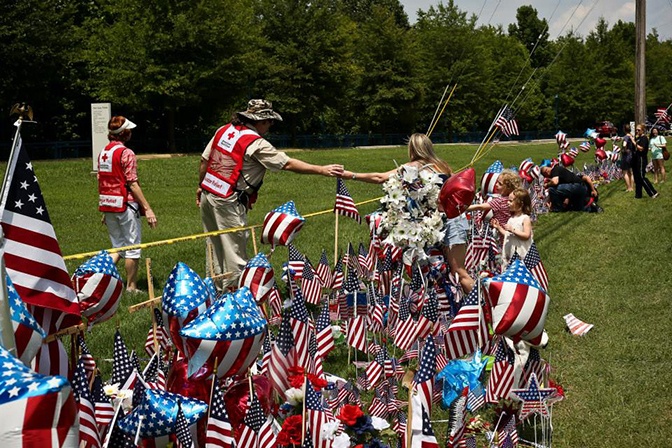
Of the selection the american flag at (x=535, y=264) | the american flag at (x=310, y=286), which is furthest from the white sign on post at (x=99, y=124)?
the american flag at (x=535, y=264)

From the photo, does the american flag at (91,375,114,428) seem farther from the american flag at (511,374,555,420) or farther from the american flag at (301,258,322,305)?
the american flag at (301,258,322,305)

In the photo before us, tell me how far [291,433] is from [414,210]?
2.57 m

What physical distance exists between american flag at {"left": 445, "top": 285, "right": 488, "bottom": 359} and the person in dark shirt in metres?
13.5

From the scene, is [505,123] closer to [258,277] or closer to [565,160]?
[258,277]

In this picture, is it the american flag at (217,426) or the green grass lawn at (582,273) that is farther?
the green grass lawn at (582,273)

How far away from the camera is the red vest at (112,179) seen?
802cm

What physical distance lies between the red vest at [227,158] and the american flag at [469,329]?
3.14 m

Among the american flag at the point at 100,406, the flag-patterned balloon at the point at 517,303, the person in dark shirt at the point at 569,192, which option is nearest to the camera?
the american flag at the point at 100,406

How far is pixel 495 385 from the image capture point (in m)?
4.61

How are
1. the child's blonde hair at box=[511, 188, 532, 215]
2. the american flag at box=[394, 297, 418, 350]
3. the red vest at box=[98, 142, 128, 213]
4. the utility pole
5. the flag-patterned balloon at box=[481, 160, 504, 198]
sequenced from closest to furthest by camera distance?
1. the american flag at box=[394, 297, 418, 350]
2. the red vest at box=[98, 142, 128, 213]
3. the child's blonde hair at box=[511, 188, 532, 215]
4. the flag-patterned balloon at box=[481, 160, 504, 198]
5. the utility pole

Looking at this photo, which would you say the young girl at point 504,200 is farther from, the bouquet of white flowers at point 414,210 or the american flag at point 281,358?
the american flag at point 281,358

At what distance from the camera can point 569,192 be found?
17016mm

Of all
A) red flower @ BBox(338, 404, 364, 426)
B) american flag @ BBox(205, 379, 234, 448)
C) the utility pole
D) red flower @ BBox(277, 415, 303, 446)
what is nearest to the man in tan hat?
red flower @ BBox(338, 404, 364, 426)

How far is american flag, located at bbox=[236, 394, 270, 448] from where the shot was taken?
10.9ft
